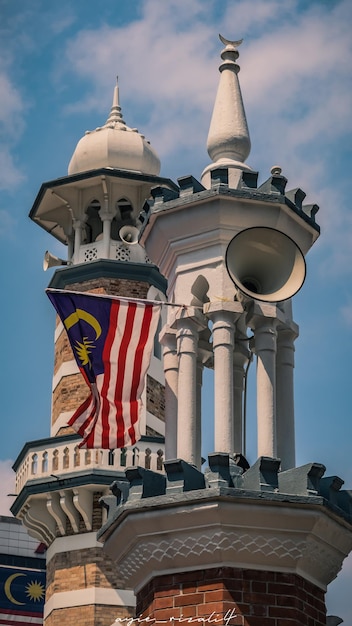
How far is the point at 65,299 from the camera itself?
1742cm

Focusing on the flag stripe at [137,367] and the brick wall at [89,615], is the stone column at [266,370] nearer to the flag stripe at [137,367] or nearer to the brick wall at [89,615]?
the flag stripe at [137,367]

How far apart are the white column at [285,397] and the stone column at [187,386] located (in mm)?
1089

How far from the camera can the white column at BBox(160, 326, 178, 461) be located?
56.4 ft

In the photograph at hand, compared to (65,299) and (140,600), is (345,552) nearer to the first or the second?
(140,600)

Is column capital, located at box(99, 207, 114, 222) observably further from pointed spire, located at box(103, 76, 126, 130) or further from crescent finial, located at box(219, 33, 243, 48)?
crescent finial, located at box(219, 33, 243, 48)

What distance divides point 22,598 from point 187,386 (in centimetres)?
2637

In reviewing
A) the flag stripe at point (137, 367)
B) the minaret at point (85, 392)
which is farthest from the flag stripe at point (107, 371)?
the minaret at point (85, 392)

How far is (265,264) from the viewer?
57.0 feet

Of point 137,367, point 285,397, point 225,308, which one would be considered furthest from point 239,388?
point 137,367

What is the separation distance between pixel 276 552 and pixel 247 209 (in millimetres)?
4515

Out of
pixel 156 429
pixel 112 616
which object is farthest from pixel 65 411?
pixel 112 616

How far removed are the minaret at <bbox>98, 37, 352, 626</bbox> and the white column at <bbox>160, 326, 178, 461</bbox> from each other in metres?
0.02

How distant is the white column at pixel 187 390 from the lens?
54.6 feet

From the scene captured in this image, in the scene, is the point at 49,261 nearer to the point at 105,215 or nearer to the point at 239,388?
the point at 105,215
